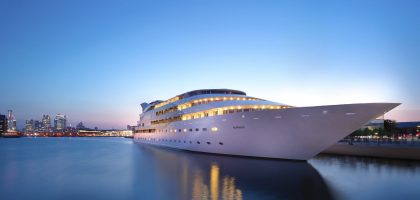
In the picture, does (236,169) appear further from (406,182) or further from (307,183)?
(406,182)

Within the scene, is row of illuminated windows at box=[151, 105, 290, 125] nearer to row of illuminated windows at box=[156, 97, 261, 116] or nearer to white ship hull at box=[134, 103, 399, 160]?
white ship hull at box=[134, 103, 399, 160]

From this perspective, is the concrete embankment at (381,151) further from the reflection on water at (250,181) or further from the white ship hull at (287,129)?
the reflection on water at (250,181)

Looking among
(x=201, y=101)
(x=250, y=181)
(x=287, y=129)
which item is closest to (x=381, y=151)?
(x=287, y=129)

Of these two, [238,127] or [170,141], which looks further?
[170,141]

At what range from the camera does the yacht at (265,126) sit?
64.7ft

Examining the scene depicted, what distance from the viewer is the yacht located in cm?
1973

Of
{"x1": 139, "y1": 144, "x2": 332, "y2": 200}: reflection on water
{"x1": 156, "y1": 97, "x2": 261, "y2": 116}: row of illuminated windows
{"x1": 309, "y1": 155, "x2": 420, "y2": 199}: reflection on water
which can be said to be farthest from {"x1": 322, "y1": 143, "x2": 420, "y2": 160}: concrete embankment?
{"x1": 156, "y1": 97, "x2": 261, "y2": 116}: row of illuminated windows

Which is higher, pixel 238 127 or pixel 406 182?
pixel 238 127

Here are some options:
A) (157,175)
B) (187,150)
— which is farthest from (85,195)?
(187,150)

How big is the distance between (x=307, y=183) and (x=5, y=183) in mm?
19547

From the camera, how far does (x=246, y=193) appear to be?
1376 centimetres

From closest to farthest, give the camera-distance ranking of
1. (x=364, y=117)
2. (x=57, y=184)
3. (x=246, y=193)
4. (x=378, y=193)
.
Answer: (x=246, y=193) < (x=378, y=193) < (x=57, y=184) < (x=364, y=117)

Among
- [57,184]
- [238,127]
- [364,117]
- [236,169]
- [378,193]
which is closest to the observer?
[378,193]

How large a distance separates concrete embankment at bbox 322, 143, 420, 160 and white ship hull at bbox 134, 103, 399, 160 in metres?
11.6
